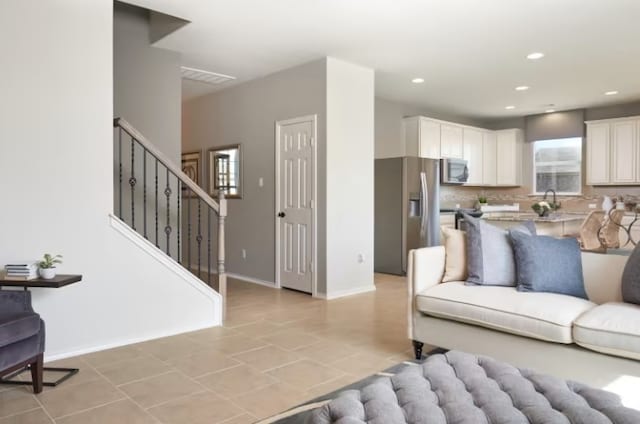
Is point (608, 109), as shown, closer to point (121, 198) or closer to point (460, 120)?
point (460, 120)

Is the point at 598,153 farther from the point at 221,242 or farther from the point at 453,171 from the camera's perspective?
the point at 221,242

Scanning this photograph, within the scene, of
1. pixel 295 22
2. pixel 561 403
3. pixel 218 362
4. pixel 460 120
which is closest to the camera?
pixel 561 403

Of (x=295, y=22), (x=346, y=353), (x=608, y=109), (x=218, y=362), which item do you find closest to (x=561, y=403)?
(x=346, y=353)

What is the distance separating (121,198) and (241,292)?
1.80 meters

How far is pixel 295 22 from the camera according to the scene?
13.1ft

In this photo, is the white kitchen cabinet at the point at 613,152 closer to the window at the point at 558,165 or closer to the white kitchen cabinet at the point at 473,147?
the window at the point at 558,165

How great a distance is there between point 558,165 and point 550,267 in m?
6.20

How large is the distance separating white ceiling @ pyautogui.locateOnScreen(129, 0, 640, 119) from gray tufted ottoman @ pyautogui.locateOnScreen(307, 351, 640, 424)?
A: 9.59 feet

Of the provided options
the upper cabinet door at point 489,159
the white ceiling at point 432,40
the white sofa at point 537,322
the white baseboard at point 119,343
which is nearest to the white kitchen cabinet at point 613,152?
the white ceiling at point 432,40

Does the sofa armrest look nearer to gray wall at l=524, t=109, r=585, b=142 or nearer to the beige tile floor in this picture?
the beige tile floor

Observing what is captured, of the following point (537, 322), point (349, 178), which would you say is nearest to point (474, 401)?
point (537, 322)

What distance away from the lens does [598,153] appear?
748 centimetres

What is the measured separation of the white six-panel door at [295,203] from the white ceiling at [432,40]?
0.85 m

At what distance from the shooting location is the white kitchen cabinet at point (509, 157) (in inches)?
336
